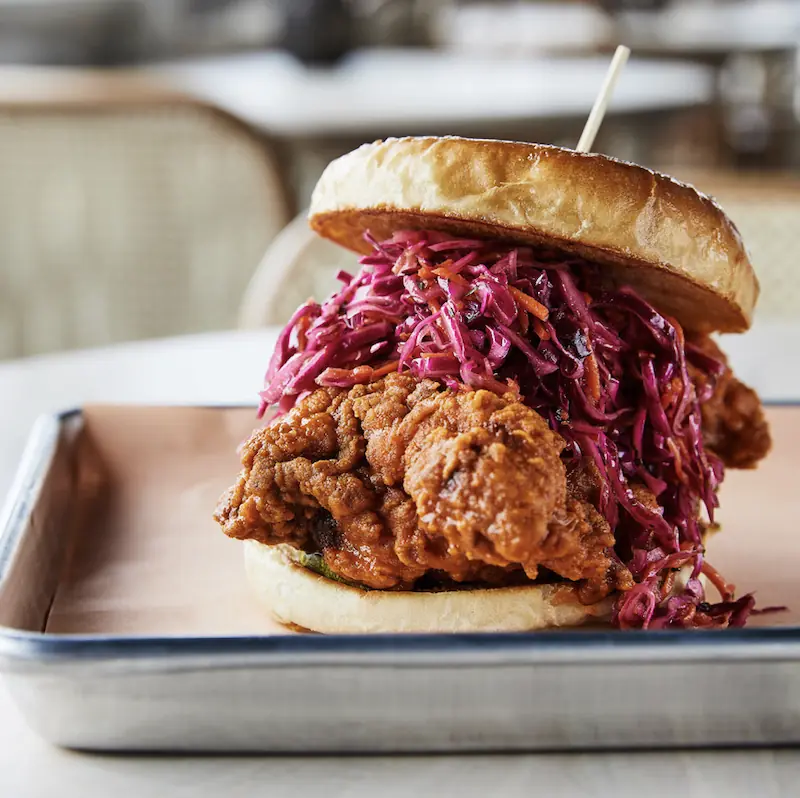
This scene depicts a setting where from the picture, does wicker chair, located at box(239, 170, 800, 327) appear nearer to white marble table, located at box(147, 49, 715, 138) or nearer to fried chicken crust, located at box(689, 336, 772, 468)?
fried chicken crust, located at box(689, 336, 772, 468)

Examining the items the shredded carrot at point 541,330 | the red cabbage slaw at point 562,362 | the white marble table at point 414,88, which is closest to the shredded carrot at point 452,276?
the red cabbage slaw at point 562,362

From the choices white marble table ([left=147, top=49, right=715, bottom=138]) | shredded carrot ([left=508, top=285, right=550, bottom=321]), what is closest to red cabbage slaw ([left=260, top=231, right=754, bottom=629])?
shredded carrot ([left=508, top=285, right=550, bottom=321])

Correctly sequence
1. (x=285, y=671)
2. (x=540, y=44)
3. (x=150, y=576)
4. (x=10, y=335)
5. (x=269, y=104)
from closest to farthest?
(x=285, y=671) < (x=150, y=576) < (x=10, y=335) < (x=269, y=104) < (x=540, y=44)

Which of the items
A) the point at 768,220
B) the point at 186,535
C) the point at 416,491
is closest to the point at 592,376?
the point at 416,491

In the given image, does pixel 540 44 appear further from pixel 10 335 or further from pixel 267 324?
pixel 267 324

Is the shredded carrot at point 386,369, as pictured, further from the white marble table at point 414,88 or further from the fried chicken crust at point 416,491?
the white marble table at point 414,88

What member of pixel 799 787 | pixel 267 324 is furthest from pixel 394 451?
pixel 267 324

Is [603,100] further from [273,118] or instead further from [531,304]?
[273,118]
